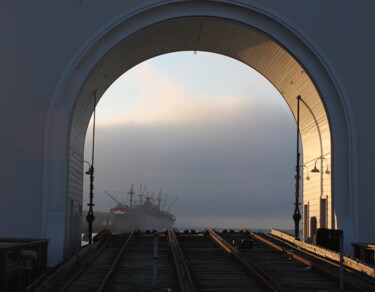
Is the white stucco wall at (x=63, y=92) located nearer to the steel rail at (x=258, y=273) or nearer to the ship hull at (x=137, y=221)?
the steel rail at (x=258, y=273)

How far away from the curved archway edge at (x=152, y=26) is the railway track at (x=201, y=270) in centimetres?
218

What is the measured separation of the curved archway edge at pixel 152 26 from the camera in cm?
1891

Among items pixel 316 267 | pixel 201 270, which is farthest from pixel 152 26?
pixel 316 267

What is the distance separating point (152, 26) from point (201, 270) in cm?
919

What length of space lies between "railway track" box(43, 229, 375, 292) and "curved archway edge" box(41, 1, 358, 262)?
218 centimetres

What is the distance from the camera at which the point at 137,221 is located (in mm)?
148250

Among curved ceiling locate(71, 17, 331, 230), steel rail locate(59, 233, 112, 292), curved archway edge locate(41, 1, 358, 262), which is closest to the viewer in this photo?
steel rail locate(59, 233, 112, 292)

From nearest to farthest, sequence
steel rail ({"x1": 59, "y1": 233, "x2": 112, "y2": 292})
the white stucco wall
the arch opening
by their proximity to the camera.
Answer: steel rail ({"x1": 59, "y1": 233, "x2": 112, "y2": 292})
the white stucco wall
the arch opening

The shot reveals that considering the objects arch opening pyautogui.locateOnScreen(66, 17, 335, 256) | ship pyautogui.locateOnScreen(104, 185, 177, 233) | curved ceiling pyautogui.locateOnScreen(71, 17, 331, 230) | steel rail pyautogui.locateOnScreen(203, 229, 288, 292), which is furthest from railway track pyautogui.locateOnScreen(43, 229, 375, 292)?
ship pyautogui.locateOnScreen(104, 185, 177, 233)

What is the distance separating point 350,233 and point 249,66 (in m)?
10.2

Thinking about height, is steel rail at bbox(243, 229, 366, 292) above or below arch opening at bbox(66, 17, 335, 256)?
below

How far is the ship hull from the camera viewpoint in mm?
147625

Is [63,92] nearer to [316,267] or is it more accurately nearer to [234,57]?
[234,57]

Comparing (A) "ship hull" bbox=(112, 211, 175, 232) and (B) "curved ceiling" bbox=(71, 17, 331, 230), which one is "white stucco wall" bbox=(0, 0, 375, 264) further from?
(A) "ship hull" bbox=(112, 211, 175, 232)
